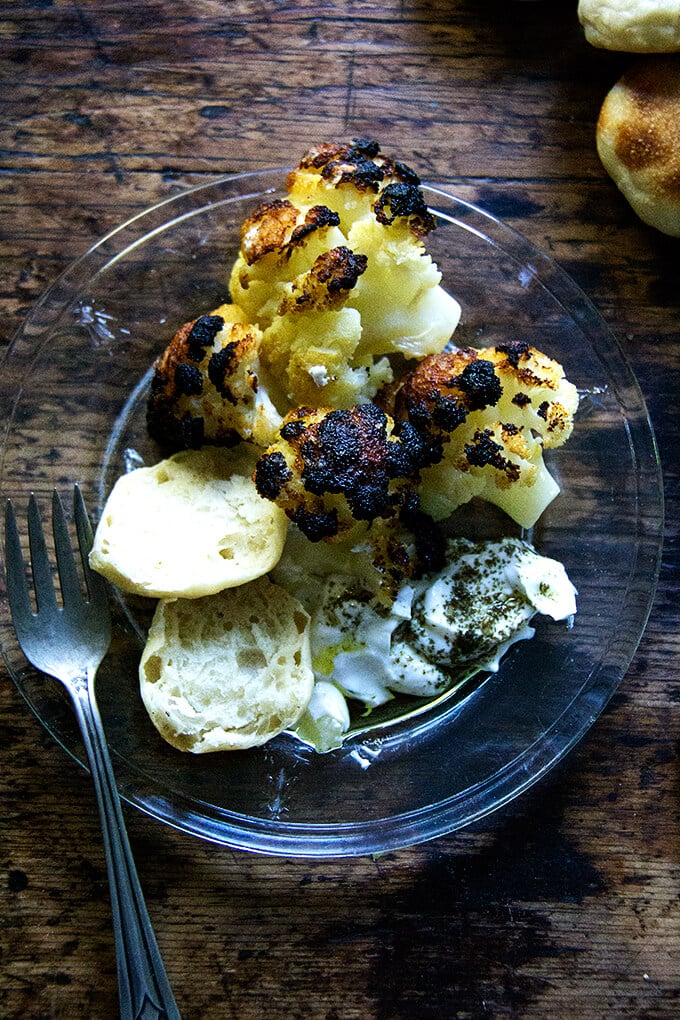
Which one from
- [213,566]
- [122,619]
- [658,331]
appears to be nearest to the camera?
[213,566]

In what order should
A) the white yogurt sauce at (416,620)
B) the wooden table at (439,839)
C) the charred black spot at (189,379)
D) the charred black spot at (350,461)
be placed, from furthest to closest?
the wooden table at (439,839)
the white yogurt sauce at (416,620)
the charred black spot at (189,379)
the charred black spot at (350,461)

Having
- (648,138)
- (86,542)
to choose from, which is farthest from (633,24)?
(86,542)

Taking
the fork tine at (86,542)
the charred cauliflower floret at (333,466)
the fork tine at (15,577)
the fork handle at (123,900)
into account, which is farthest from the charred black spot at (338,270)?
the fork handle at (123,900)

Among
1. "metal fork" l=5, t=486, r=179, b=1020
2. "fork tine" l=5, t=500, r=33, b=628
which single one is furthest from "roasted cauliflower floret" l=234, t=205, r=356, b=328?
"fork tine" l=5, t=500, r=33, b=628

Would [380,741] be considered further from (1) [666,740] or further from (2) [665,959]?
(2) [665,959]

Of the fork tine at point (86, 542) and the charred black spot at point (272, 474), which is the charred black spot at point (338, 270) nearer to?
the charred black spot at point (272, 474)

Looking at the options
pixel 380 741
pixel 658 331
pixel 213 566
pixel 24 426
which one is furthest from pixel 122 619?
pixel 658 331

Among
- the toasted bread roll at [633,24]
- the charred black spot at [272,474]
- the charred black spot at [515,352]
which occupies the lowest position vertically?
the charred black spot at [272,474]
